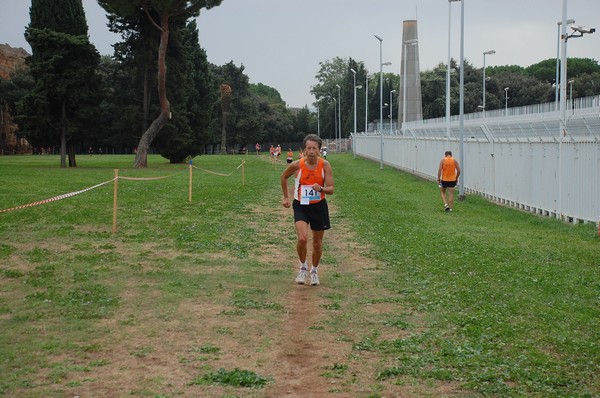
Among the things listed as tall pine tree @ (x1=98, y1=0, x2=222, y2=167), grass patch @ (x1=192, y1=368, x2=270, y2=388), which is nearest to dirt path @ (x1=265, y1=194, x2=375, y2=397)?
grass patch @ (x1=192, y1=368, x2=270, y2=388)

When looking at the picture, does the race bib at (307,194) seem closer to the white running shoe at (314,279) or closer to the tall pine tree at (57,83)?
the white running shoe at (314,279)

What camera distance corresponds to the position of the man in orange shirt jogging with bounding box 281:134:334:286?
35.7 feet

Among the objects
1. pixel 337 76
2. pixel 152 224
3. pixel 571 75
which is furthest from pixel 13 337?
pixel 337 76

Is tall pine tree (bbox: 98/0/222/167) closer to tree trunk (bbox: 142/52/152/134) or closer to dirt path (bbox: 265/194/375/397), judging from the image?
tree trunk (bbox: 142/52/152/134)

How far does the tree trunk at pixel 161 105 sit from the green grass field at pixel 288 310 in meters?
34.1

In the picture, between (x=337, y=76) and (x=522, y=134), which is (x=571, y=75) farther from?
(x=522, y=134)

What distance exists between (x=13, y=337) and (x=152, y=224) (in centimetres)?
1080

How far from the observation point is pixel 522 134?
2319 centimetres

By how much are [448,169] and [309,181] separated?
1209cm

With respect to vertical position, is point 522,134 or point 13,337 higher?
point 522,134

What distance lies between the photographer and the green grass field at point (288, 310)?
6395 millimetres

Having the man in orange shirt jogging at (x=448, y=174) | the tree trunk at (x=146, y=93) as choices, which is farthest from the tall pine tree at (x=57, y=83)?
the man in orange shirt jogging at (x=448, y=174)

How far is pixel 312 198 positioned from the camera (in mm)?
11016

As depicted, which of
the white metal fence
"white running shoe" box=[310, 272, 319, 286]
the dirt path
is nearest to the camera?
the dirt path
